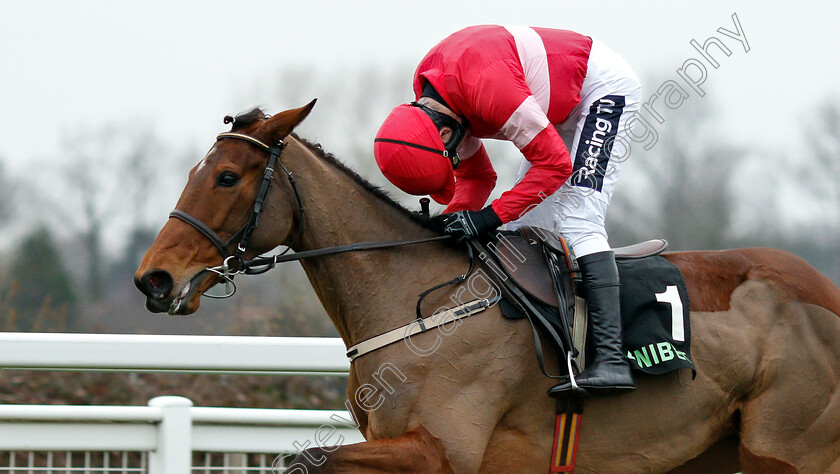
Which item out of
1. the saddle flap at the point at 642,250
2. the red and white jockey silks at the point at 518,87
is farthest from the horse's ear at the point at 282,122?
the saddle flap at the point at 642,250

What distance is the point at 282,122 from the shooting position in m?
3.13

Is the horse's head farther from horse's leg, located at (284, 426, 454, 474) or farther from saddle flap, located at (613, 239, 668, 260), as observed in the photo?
saddle flap, located at (613, 239, 668, 260)

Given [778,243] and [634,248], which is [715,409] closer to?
[634,248]

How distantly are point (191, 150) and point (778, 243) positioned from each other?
9458 millimetres

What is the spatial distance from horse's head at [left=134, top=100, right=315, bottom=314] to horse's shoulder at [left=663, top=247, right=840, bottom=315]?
5.23ft

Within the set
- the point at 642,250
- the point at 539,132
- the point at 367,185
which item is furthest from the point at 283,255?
the point at 642,250

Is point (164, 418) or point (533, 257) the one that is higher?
point (533, 257)

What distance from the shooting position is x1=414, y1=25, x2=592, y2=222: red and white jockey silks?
10.4ft

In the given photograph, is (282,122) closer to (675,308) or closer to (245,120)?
(245,120)

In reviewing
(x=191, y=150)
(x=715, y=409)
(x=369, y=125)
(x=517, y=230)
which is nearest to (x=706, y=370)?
(x=715, y=409)

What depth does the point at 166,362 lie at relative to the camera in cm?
Answer: 431

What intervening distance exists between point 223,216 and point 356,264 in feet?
1.66

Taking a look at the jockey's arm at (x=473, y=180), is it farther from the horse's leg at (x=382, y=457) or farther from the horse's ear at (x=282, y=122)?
the horse's leg at (x=382, y=457)

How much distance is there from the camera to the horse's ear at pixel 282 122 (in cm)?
313
